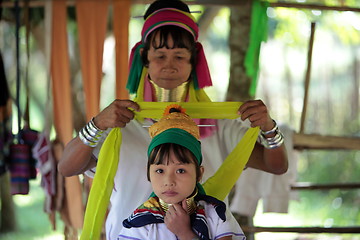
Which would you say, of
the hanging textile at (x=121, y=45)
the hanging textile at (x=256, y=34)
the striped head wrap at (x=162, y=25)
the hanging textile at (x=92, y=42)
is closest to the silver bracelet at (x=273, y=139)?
the striped head wrap at (x=162, y=25)

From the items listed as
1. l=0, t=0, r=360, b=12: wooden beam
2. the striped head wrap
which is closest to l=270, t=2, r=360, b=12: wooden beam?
l=0, t=0, r=360, b=12: wooden beam

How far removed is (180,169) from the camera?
210 centimetres

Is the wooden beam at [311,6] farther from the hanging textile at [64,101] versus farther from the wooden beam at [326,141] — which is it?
the hanging textile at [64,101]

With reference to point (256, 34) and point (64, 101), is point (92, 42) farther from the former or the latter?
point (256, 34)

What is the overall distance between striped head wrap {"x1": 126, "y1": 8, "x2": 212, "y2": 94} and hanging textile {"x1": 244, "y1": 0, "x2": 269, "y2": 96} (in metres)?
1.29

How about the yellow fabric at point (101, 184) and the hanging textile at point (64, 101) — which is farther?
the hanging textile at point (64, 101)

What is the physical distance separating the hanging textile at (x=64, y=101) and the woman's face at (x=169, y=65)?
5.17ft

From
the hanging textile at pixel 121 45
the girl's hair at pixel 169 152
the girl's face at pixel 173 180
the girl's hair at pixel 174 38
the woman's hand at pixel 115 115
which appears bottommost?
the girl's face at pixel 173 180

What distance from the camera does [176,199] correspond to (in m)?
2.10

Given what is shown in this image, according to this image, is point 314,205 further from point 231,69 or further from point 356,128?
point 231,69

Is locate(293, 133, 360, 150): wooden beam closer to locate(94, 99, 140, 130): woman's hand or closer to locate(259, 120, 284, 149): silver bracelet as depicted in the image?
locate(259, 120, 284, 149): silver bracelet

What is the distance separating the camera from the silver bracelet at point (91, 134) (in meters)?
2.29

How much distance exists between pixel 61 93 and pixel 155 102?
174 centimetres

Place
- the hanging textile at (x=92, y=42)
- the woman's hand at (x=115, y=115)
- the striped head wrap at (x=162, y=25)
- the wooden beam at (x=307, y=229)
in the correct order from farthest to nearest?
the hanging textile at (x=92, y=42) < the wooden beam at (x=307, y=229) < the striped head wrap at (x=162, y=25) < the woman's hand at (x=115, y=115)
